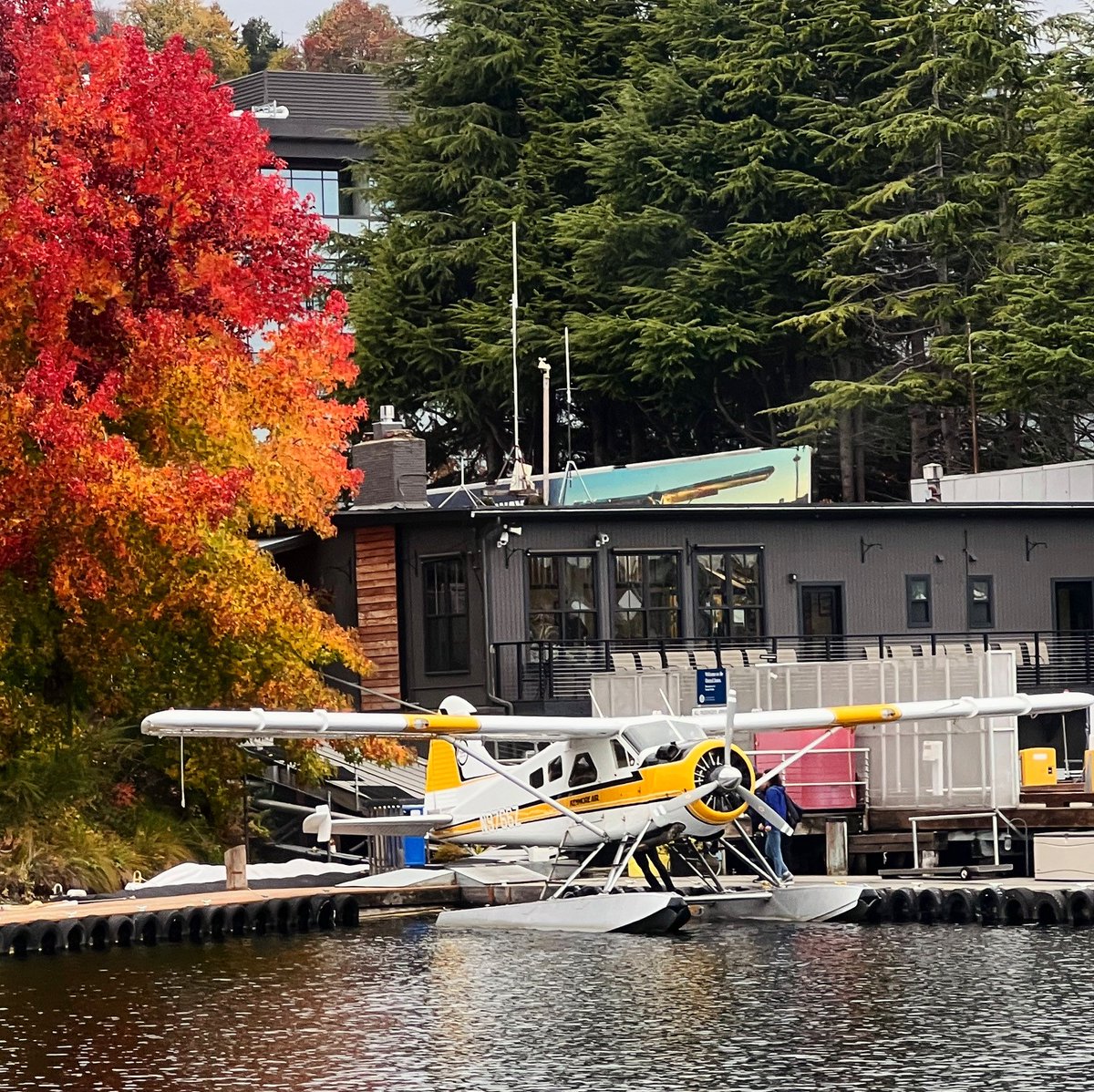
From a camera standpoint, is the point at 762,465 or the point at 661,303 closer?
the point at 762,465

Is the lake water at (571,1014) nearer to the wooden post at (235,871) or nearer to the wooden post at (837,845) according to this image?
the wooden post at (235,871)

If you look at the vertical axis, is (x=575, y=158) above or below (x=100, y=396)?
above

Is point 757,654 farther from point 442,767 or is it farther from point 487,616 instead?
point 442,767

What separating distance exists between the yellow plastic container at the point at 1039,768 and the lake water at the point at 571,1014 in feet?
22.1

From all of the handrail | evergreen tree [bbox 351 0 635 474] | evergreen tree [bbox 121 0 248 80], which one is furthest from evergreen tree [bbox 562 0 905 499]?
evergreen tree [bbox 121 0 248 80]

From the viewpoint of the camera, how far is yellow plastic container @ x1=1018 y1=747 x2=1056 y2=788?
29.3 m

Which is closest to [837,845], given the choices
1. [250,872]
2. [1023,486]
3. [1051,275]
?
[250,872]

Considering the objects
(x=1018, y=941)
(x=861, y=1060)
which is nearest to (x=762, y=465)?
(x=1018, y=941)

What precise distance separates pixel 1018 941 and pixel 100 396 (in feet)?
39.1

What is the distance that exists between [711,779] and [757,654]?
10827 millimetres

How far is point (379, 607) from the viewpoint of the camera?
34594 mm

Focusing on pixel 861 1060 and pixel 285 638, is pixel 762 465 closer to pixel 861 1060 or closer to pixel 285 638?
pixel 285 638

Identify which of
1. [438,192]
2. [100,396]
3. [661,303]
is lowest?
[100,396]

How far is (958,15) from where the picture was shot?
157ft
